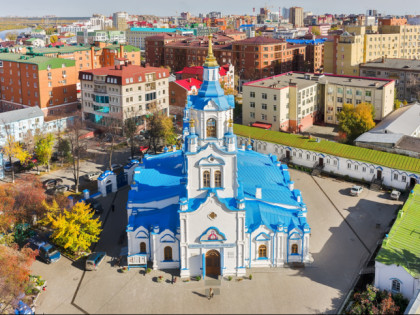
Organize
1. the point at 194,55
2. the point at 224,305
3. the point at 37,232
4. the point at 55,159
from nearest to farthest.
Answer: the point at 224,305 → the point at 37,232 → the point at 55,159 → the point at 194,55

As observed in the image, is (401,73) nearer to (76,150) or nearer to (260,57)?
(260,57)

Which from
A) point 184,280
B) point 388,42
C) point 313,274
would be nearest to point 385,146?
point 313,274

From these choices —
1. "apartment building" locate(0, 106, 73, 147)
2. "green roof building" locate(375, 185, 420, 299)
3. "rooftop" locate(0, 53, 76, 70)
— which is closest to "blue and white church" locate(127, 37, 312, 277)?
"green roof building" locate(375, 185, 420, 299)

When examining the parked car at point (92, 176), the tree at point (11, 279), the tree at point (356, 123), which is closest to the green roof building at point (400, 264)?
the tree at point (11, 279)

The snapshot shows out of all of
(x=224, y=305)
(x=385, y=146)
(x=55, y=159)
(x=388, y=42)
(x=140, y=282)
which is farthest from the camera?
(x=388, y=42)

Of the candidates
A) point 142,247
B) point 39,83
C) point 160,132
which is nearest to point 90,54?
point 39,83

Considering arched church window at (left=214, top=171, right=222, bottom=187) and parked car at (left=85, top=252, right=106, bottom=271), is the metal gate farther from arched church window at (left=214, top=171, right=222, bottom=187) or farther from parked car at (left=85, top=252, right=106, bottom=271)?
arched church window at (left=214, top=171, right=222, bottom=187)

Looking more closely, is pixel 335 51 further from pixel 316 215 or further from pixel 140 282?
pixel 140 282

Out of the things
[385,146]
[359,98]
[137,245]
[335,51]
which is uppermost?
[335,51]
